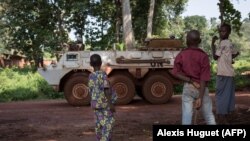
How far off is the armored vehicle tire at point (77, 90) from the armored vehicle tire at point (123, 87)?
33.6 inches

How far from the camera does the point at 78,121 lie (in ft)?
33.2

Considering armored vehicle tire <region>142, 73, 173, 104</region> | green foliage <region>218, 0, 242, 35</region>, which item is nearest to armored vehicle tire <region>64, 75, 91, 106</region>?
armored vehicle tire <region>142, 73, 173, 104</region>

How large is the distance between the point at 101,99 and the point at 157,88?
767 cm

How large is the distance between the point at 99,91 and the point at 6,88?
15.6 meters

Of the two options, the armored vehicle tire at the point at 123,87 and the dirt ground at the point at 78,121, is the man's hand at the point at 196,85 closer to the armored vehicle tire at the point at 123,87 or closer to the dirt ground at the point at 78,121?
the dirt ground at the point at 78,121

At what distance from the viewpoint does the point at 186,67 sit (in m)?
5.55

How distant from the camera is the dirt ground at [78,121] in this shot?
8.24m

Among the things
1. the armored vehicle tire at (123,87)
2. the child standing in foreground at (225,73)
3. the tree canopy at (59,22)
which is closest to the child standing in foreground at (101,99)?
the child standing in foreground at (225,73)

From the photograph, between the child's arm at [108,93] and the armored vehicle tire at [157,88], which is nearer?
the child's arm at [108,93]

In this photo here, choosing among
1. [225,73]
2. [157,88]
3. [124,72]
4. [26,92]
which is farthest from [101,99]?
[26,92]

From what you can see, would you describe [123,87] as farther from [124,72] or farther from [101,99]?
[101,99]

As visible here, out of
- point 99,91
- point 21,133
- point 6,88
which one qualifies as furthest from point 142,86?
point 6,88

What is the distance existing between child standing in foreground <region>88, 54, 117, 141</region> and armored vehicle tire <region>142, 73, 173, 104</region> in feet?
24.7

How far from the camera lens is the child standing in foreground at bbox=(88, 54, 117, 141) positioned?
5.99m
